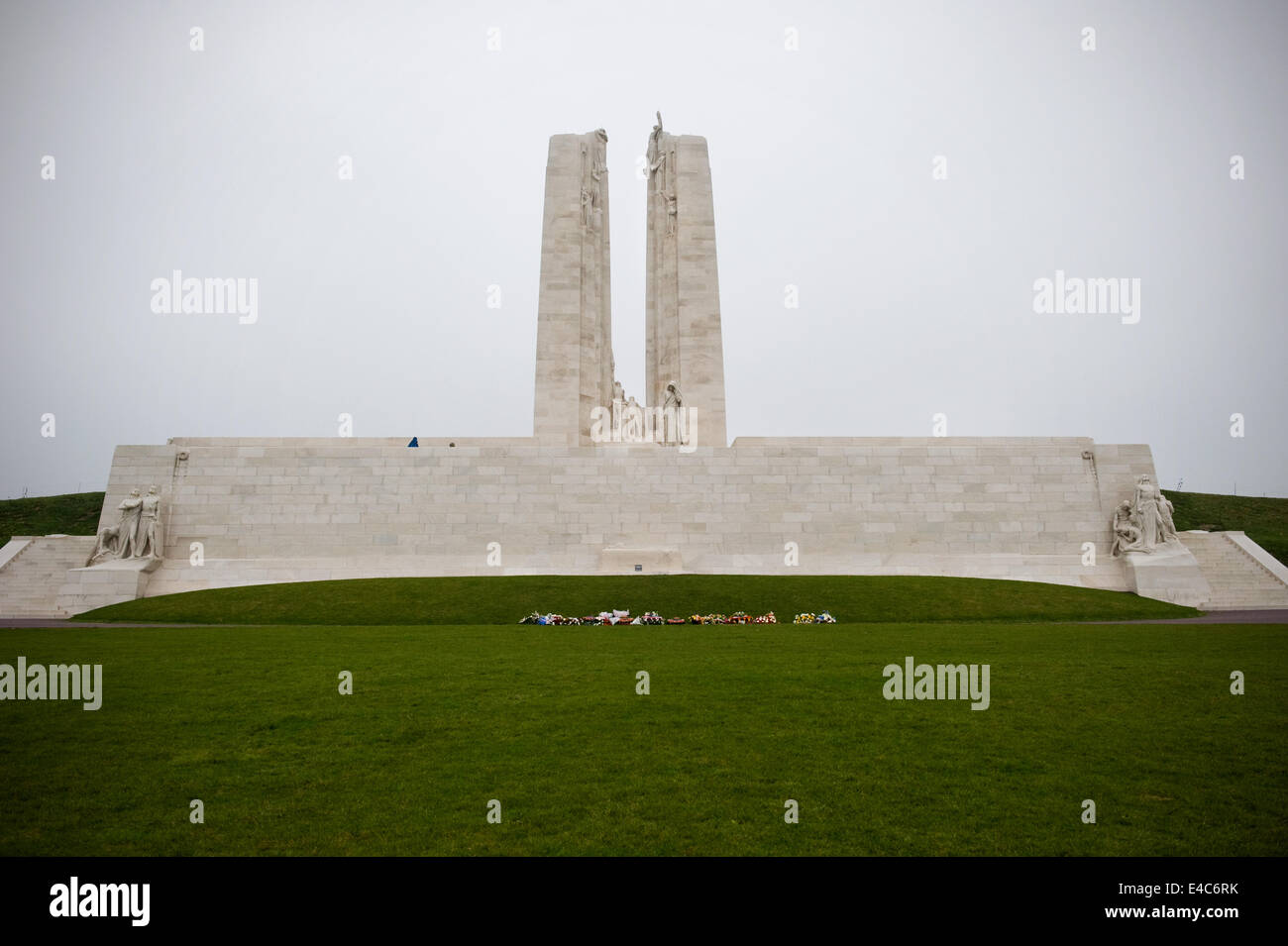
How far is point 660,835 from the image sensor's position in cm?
454

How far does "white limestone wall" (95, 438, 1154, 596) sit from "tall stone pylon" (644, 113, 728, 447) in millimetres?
4857

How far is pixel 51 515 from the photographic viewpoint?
131ft

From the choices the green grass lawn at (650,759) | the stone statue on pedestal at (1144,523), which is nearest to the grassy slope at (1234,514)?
the stone statue on pedestal at (1144,523)

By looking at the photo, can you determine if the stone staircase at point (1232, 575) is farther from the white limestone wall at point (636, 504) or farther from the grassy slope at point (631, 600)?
the grassy slope at point (631, 600)

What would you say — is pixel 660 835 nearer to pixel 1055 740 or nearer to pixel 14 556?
pixel 1055 740

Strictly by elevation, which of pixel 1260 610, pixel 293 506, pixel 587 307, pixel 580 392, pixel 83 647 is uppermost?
pixel 587 307

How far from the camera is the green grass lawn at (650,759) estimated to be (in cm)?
457

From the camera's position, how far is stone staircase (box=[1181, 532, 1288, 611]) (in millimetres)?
24109

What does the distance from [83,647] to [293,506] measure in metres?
15.4

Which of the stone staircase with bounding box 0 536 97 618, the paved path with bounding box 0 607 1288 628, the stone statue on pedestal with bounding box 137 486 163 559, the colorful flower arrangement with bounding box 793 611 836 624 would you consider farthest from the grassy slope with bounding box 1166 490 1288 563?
the stone staircase with bounding box 0 536 97 618

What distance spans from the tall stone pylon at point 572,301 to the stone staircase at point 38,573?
15.8 meters

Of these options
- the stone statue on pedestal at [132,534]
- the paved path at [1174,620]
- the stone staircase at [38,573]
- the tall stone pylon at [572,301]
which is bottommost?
the paved path at [1174,620]
